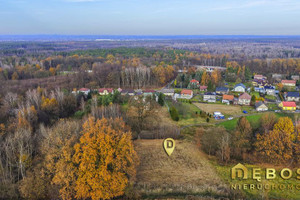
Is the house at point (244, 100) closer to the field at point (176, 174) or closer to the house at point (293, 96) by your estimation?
the house at point (293, 96)

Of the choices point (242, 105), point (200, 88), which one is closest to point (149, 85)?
point (200, 88)

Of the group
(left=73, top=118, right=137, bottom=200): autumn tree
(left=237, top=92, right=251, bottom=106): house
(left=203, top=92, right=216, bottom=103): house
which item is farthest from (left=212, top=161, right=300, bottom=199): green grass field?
(left=203, top=92, right=216, bottom=103): house

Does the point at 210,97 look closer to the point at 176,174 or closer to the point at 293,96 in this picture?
the point at 293,96

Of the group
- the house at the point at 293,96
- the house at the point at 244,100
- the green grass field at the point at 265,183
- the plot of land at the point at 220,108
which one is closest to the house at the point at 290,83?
the house at the point at 293,96

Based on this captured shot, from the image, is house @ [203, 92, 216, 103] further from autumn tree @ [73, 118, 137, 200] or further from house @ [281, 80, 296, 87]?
autumn tree @ [73, 118, 137, 200]

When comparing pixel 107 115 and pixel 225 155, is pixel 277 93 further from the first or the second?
pixel 107 115

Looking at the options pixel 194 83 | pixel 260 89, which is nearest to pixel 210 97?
pixel 194 83
